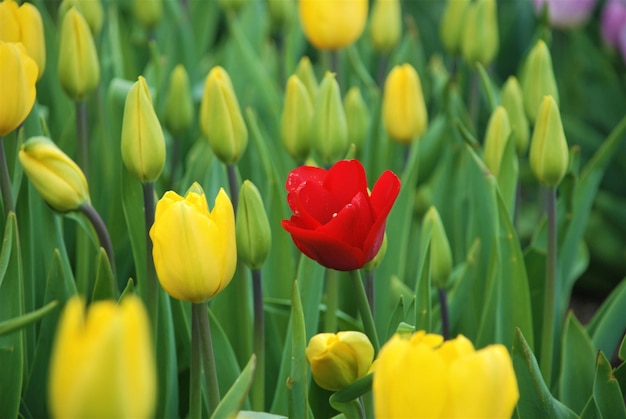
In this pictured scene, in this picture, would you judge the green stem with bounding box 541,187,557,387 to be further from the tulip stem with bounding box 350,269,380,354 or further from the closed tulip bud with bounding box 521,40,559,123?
the tulip stem with bounding box 350,269,380,354

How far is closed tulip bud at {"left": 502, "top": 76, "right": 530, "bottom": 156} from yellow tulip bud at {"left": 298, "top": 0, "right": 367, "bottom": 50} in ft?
0.76

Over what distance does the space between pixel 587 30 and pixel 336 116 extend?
4.66ft

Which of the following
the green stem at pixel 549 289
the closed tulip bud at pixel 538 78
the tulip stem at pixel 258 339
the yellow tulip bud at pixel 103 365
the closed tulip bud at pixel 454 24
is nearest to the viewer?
the yellow tulip bud at pixel 103 365

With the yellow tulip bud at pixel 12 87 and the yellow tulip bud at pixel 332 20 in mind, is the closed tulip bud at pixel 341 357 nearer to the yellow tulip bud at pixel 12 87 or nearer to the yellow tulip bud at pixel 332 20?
the yellow tulip bud at pixel 12 87

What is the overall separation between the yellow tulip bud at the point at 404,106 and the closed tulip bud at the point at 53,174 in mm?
502

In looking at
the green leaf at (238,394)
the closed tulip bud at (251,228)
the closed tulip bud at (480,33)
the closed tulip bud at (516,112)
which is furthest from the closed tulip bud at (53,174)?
the closed tulip bud at (480,33)

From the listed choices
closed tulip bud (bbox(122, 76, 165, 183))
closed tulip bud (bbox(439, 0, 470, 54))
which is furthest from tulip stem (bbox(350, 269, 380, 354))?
closed tulip bud (bbox(439, 0, 470, 54))

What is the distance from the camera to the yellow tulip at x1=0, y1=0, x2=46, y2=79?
0.99 metres

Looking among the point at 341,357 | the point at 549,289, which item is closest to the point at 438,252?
the point at 549,289

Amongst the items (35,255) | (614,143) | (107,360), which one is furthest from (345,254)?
(614,143)

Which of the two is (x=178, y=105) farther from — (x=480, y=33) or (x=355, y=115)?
(x=480, y=33)

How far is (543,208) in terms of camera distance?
1341mm

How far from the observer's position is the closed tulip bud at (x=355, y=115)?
4.00 ft

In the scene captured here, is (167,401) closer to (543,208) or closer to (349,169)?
(349,169)
